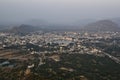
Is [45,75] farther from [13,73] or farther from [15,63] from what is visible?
[15,63]

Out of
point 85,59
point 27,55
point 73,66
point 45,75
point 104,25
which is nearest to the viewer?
point 45,75

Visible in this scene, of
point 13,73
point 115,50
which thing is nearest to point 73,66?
point 13,73

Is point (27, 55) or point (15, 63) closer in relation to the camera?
point (15, 63)

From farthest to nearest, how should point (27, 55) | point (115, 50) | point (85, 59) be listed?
point (115, 50), point (27, 55), point (85, 59)

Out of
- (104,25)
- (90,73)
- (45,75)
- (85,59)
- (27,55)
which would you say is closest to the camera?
(45,75)

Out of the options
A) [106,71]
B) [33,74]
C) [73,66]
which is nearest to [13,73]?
[33,74]

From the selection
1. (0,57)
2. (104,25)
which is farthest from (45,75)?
(104,25)

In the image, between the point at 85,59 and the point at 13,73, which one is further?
the point at 85,59

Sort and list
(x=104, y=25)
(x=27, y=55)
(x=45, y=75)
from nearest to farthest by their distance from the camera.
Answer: (x=45, y=75)
(x=27, y=55)
(x=104, y=25)

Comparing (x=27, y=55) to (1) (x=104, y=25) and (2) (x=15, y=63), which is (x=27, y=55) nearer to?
(2) (x=15, y=63)
